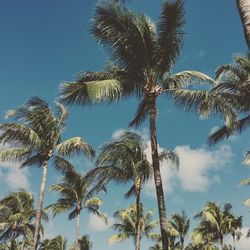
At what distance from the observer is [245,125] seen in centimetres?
1955

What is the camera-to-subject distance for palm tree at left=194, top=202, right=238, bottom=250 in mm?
40497

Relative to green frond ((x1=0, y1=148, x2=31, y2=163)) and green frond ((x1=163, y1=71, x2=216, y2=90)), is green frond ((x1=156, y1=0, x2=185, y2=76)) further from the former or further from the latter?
green frond ((x1=0, y1=148, x2=31, y2=163))

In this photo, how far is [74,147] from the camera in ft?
70.1

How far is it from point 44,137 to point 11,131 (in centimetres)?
193

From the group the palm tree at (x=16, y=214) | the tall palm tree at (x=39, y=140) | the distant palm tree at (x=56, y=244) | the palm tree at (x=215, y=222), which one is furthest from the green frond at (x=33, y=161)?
the distant palm tree at (x=56, y=244)

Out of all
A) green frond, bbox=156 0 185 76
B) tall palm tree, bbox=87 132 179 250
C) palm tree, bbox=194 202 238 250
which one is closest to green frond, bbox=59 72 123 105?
green frond, bbox=156 0 185 76

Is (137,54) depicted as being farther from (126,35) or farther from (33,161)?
(33,161)

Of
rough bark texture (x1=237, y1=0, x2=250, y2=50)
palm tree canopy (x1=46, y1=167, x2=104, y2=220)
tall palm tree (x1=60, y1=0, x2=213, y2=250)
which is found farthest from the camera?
palm tree canopy (x1=46, y1=167, x2=104, y2=220)

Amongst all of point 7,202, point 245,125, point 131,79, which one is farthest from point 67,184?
point 131,79

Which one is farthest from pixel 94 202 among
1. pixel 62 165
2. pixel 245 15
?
pixel 245 15

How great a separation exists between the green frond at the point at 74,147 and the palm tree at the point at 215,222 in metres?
22.5

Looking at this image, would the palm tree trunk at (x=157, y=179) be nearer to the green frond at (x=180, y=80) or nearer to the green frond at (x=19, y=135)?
the green frond at (x=180, y=80)

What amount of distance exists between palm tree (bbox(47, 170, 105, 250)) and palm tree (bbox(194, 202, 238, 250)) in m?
12.9

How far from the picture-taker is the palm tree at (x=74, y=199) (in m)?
31.9
